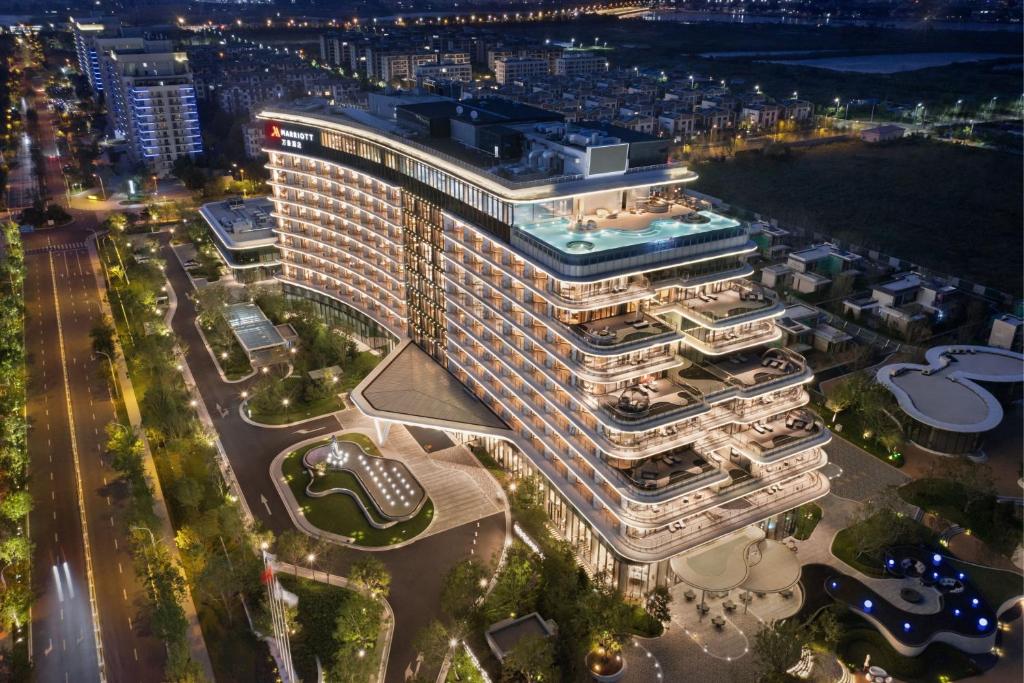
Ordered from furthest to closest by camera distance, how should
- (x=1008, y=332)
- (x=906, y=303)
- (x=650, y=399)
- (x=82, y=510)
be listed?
1. (x=906, y=303)
2. (x=1008, y=332)
3. (x=82, y=510)
4. (x=650, y=399)

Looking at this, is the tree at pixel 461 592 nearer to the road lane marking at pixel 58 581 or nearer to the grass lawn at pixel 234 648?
the grass lawn at pixel 234 648

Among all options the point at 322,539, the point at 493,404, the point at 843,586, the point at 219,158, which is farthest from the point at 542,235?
the point at 219,158

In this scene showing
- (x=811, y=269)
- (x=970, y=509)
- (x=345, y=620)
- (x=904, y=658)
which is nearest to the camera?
(x=345, y=620)

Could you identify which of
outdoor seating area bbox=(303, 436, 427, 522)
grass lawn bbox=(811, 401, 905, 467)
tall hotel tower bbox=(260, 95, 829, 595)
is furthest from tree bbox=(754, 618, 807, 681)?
outdoor seating area bbox=(303, 436, 427, 522)

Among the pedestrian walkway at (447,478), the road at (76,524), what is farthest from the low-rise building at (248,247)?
the pedestrian walkway at (447,478)

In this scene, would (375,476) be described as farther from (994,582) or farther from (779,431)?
(994,582)

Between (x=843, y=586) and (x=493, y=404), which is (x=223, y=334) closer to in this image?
(x=493, y=404)

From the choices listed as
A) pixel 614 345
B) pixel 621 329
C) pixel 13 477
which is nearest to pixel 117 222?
pixel 13 477
